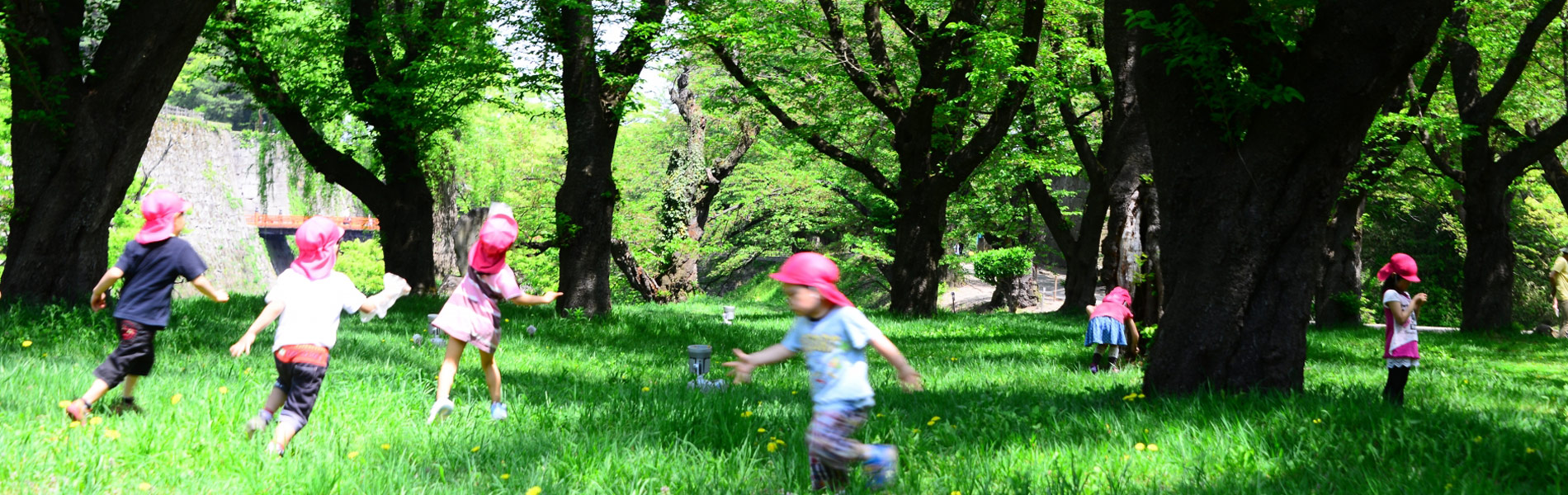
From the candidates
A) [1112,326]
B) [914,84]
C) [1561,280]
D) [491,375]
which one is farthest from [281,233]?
[1561,280]

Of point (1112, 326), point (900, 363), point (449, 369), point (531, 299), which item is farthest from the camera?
point (1112, 326)

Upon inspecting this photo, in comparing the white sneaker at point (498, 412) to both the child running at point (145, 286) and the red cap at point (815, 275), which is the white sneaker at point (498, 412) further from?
the red cap at point (815, 275)

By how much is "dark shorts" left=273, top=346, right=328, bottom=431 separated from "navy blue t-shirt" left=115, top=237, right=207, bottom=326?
1.22 m

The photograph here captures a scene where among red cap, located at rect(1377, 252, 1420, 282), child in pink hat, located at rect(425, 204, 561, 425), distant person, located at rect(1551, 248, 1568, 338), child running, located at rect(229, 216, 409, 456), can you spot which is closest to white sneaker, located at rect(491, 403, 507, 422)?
child in pink hat, located at rect(425, 204, 561, 425)

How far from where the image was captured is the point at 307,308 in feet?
15.5

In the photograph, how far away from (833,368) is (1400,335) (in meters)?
5.22

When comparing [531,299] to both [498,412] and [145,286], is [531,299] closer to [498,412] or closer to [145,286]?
[498,412]

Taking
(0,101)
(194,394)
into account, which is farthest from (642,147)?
(194,394)

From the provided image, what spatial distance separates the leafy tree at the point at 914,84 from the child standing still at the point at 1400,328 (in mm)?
8557

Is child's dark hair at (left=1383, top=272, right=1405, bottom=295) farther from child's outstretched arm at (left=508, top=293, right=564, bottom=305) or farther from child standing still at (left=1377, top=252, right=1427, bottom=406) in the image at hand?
child's outstretched arm at (left=508, top=293, right=564, bottom=305)

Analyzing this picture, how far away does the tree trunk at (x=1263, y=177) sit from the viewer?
6039 millimetres

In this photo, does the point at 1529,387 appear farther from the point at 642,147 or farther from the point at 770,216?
the point at 642,147

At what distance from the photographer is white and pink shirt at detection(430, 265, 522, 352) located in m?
5.86

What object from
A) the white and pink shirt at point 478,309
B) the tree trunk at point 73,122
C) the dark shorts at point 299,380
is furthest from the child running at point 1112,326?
the tree trunk at point 73,122
